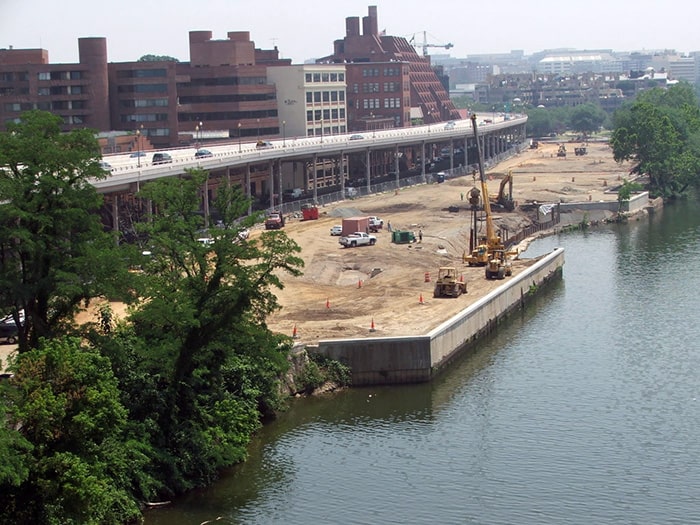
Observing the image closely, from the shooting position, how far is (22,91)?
172375 millimetres

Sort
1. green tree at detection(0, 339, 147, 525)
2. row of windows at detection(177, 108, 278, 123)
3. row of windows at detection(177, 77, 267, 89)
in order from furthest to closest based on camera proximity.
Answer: row of windows at detection(177, 108, 278, 123)
row of windows at detection(177, 77, 267, 89)
green tree at detection(0, 339, 147, 525)

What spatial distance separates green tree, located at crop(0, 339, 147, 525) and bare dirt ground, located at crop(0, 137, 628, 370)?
15.0m

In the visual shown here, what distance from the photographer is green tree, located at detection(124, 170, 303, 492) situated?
2122 inches

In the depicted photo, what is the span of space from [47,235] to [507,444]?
911 inches

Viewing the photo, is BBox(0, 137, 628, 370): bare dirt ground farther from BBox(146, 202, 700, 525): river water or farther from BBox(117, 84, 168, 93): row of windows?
BBox(117, 84, 168, 93): row of windows

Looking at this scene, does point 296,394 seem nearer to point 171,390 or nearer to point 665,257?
point 171,390

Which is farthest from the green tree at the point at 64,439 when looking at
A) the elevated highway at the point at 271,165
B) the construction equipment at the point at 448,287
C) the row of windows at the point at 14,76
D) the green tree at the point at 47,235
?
the row of windows at the point at 14,76

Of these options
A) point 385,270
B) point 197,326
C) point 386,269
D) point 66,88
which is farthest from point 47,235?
point 66,88

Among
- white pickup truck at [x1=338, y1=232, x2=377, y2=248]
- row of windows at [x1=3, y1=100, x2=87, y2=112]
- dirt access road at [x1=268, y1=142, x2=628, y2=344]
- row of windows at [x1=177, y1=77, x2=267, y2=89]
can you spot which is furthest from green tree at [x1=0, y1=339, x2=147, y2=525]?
row of windows at [x1=177, y1=77, x2=267, y2=89]

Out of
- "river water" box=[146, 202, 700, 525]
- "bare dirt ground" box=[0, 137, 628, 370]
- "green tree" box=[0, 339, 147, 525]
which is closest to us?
"green tree" box=[0, 339, 147, 525]

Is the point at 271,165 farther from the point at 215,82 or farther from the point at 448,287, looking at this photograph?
the point at 448,287

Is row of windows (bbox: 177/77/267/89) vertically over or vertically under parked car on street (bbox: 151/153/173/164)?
over

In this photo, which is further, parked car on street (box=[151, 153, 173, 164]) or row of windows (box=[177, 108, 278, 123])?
row of windows (box=[177, 108, 278, 123])

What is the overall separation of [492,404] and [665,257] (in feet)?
192
